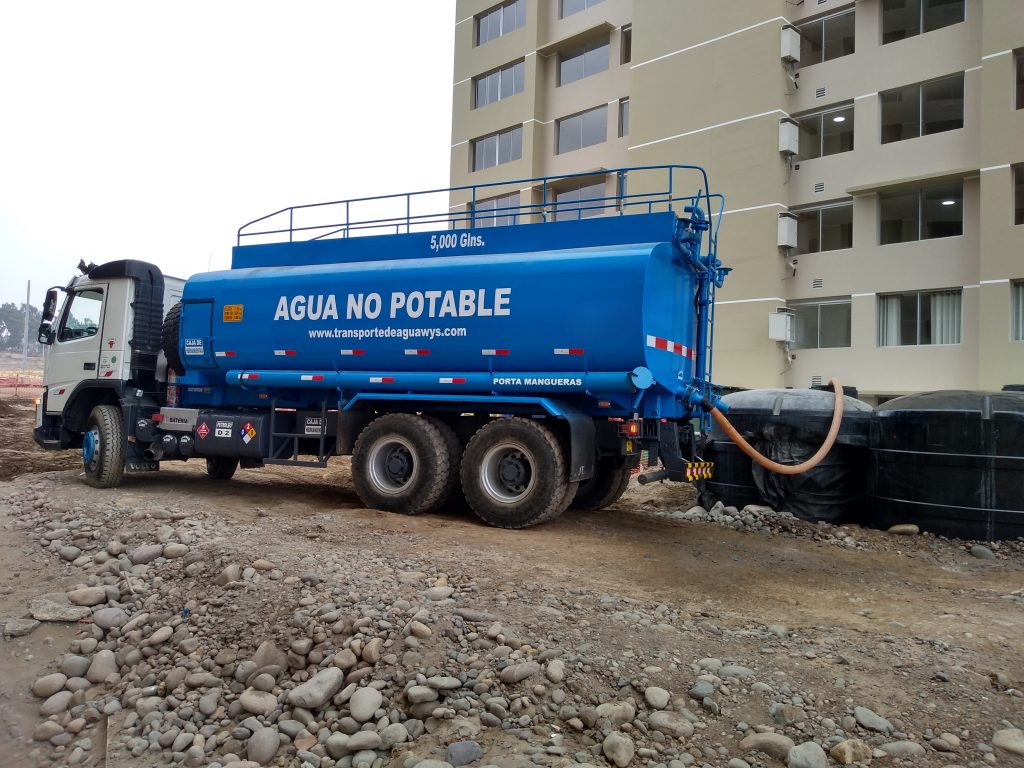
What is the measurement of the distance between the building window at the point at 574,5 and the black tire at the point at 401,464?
982 inches

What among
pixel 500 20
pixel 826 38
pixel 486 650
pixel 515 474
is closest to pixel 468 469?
pixel 515 474

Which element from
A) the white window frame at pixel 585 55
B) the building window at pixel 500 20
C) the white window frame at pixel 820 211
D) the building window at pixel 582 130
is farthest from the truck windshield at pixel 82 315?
the building window at pixel 500 20

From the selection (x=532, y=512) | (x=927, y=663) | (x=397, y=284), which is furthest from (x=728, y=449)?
(x=927, y=663)

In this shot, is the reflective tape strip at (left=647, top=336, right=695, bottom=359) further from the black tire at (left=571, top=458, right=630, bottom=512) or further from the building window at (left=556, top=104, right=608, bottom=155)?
the building window at (left=556, top=104, right=608, bottom=155)

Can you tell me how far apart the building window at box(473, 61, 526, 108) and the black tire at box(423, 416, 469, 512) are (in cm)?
2496

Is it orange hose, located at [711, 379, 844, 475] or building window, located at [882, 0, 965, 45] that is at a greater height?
building window, located at [882, 0, 965, 45]

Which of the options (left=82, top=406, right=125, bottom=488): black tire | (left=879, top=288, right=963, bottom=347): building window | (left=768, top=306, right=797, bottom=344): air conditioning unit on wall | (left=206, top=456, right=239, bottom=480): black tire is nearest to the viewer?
(left=82, top=406, right=125, bottom=488): black tire

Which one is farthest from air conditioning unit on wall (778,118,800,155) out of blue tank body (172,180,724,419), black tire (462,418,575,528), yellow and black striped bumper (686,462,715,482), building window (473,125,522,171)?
black tire (462,418,575,528)

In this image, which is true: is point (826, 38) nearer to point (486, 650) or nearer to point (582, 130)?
point (582, 130)

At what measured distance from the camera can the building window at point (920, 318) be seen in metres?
19.4

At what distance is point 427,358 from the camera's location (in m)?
9.08

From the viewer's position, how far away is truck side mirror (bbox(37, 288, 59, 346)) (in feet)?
38.4

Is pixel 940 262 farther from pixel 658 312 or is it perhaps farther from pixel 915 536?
pixel 658 312

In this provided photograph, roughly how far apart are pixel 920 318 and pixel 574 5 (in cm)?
1812
